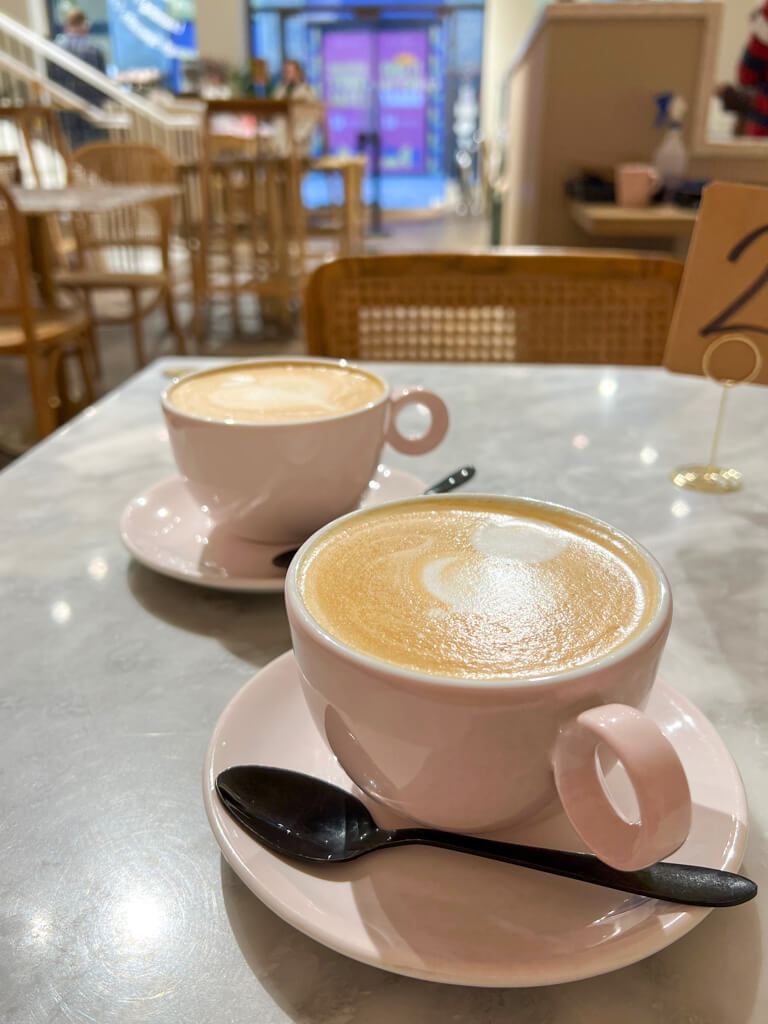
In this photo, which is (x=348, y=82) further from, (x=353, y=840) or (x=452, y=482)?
(x=353, y=840)

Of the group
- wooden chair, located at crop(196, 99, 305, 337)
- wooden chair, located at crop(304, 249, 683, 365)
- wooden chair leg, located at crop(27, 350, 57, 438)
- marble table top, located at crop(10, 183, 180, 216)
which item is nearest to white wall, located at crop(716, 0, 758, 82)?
wooden chair, located at crop(196, 99, 305, 337)

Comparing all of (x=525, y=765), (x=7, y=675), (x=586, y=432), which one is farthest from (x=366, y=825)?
(x=586, y=432)

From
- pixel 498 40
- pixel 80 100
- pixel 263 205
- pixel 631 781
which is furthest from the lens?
pixel 498 40

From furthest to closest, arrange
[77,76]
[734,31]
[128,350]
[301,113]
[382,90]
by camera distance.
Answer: [382,90]
[734,31]
[77,76]
[128,350]
[301,113]

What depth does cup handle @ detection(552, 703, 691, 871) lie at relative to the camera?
0.75ft

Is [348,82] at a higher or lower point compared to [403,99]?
higher

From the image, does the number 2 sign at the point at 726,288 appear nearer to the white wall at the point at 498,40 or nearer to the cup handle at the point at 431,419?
the cup handle at the point at 431,419

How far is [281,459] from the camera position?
49cm

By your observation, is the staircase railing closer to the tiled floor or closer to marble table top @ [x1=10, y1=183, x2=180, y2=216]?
the tiled floor

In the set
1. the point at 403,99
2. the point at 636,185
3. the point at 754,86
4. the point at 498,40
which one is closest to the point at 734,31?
the point at 498,40

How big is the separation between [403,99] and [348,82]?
72 cm

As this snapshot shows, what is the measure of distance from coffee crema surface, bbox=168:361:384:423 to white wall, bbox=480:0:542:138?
9.03 m

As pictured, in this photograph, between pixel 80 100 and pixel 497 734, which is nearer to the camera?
pixel 497 734

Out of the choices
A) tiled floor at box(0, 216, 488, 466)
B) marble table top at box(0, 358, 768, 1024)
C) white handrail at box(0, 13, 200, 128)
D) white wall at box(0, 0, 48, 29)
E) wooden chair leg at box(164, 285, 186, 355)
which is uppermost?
white wall at box(0, 0, 48, 29)
